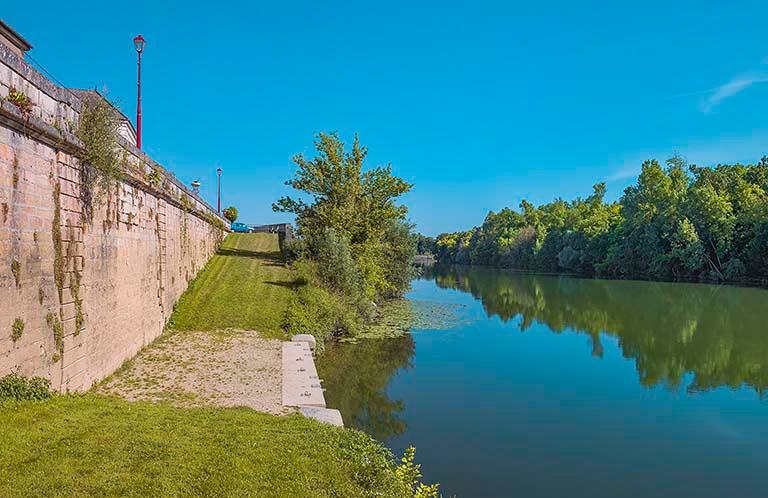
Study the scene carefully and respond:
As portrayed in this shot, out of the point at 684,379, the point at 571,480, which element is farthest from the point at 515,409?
the point at 684,379

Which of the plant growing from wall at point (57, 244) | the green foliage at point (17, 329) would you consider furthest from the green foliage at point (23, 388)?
the plant growing from wall at point (57, 244)

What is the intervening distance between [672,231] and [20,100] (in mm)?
66744

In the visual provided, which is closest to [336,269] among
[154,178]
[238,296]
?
[238,296]

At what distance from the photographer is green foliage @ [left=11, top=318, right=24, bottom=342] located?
7023 millimetres

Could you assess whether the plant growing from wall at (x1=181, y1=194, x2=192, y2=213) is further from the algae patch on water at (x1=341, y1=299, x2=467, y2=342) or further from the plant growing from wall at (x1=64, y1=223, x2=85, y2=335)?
the plant growing from wall at (x1=64, y1=223, x2=85, y2=335)

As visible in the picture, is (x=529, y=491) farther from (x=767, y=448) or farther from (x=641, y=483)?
(x=767, y=448)

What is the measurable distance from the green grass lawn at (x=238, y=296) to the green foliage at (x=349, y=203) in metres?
2.98

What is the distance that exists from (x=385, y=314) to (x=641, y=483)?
68.9ft

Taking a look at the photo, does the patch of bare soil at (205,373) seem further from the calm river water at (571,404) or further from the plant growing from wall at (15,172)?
the plant growing from wall at (15,172)

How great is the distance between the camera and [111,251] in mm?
11141

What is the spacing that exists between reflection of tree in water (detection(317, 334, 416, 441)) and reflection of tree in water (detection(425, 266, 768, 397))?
8.25 m

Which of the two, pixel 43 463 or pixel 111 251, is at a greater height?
pixel 111 251

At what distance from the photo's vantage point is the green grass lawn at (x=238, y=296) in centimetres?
1741

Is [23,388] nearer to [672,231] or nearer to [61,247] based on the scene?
[61,247]
